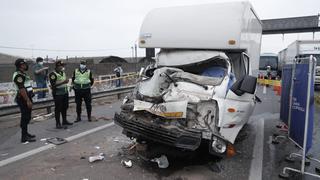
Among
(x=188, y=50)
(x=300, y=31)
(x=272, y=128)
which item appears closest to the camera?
(x=188, y=50)

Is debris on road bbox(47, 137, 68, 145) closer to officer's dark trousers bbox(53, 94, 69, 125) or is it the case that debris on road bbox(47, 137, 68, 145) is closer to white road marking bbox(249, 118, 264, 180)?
officer's dark trousers bbox(53, 94, 69, 125)

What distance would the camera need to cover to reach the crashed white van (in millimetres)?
4941

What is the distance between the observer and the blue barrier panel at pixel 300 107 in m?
5.15

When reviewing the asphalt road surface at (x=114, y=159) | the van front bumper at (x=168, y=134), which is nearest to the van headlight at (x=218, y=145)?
the van front bumper at (x=168, y=134)

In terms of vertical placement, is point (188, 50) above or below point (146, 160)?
above

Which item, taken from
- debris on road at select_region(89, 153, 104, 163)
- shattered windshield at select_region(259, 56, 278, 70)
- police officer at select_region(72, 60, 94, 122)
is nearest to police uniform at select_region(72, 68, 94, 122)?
police officer at select_region(72, 60, 94, 122)

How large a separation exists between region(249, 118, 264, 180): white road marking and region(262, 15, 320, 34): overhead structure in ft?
131

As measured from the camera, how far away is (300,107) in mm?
5453

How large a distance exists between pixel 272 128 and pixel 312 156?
2398mm

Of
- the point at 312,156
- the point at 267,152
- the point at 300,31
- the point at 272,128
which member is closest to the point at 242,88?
the point at 267,152

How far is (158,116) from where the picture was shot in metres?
5.07

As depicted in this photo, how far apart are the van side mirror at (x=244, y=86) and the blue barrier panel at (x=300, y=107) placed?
841mm

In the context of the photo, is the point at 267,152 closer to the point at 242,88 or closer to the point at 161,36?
the point at 242,88

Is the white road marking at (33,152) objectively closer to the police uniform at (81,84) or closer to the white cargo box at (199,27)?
the police uniform at (81,84)
